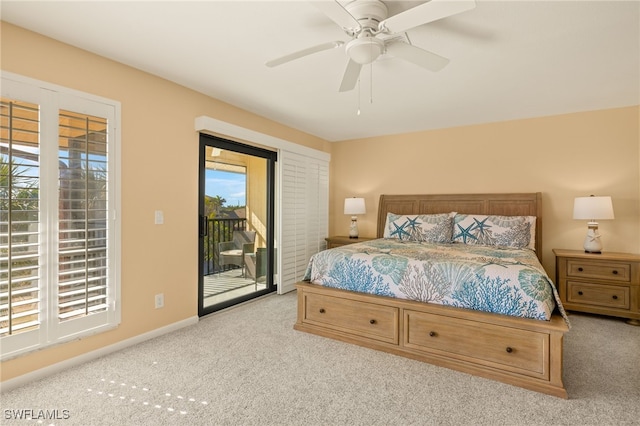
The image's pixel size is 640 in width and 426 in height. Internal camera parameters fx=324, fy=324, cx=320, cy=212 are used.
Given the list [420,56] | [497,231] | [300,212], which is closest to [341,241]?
[300,212]

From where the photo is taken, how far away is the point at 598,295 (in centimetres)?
339

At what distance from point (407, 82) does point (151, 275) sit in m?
2.92

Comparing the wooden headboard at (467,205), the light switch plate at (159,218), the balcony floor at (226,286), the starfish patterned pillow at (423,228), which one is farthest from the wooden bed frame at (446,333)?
the wooden headboard at (467,205)

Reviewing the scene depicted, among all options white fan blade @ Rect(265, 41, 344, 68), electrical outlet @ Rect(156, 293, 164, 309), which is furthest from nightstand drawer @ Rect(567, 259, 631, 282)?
electrical outlet @ Rect(156, 293, 164, 309)

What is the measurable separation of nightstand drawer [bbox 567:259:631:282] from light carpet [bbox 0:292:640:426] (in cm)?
69

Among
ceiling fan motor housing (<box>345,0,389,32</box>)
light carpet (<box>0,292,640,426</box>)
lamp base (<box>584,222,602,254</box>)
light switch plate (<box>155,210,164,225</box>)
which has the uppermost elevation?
ceiling fan motor housing (<box>345,0,389,32</box>)

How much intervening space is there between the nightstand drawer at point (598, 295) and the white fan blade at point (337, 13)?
3.55m

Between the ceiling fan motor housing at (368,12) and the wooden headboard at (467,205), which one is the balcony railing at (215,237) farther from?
the ceiling fan motor housing at (368,12)

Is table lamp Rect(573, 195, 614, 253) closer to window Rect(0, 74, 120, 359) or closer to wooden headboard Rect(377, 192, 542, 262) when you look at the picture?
wooden headboard Rect(377, 192, 542, 262)

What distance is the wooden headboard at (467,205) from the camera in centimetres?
399

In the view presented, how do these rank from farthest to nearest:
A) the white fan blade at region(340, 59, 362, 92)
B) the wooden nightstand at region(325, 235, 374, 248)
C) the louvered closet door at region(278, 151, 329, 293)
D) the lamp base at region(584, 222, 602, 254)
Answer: the wooden nightstand at region(325, 235, 374, 248), the louvered closet door at region(278, 151, 329, 293), the lamp base at region(584, 222, 602, 254), the white fan blade at region(340, 59, 362, 92)

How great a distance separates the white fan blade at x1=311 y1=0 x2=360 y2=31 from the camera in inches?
61.3

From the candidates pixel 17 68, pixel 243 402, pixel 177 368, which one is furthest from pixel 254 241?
pixel 17 68

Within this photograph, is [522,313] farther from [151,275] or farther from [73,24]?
[73,24]
